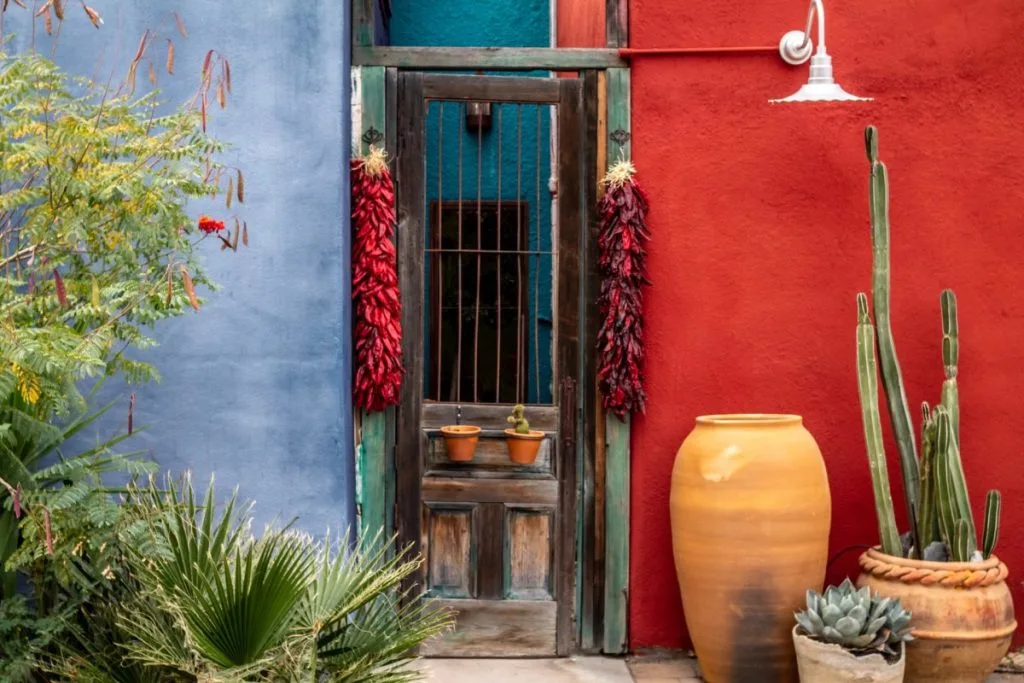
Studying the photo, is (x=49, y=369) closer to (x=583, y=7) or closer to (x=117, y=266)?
(x=117, y=266)

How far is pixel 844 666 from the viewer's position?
4.35 metres

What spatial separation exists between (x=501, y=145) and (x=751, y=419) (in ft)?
7.80

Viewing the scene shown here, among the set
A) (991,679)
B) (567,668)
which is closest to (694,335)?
(567,668)

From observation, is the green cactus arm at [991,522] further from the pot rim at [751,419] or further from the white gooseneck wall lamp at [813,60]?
the white gooseneck wall lamp at [813,60]

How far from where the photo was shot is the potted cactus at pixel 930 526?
4.57m

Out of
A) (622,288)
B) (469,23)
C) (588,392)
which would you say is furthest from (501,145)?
(588,392)

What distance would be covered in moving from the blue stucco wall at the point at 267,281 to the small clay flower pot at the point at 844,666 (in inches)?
80.1

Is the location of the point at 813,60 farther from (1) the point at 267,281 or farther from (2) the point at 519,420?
(1) the point at 267,281

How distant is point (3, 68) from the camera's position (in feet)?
14.3

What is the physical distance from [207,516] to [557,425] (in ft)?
6.47

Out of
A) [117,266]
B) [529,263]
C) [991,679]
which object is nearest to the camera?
[117,266]

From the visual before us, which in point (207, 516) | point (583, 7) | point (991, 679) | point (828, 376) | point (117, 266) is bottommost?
point (991, 679)

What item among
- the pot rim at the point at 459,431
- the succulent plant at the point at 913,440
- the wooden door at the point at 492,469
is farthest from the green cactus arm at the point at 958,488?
the pot rim at the point at 459,431

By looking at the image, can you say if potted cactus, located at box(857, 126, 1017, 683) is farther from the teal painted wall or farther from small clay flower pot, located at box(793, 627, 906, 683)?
the teal painted wall
